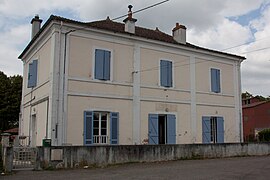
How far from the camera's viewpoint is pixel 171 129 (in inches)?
677

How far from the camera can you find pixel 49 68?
48.4ft

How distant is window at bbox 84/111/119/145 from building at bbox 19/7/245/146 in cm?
4

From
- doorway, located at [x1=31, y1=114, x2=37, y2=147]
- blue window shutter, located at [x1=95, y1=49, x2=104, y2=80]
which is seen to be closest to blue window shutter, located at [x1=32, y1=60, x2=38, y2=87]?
doorway, located at [x1=31, y1=114, x2=37, y2=147]

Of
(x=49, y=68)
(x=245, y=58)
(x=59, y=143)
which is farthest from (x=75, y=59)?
(x=245, y=58)

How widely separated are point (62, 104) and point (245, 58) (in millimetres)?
12629

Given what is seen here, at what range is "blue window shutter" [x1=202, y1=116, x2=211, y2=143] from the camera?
60.7 ft

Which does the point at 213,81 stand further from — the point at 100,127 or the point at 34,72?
the point at 34,72

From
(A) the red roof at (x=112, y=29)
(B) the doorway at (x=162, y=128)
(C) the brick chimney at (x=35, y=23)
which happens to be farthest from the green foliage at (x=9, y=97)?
(B) the doorway at (x=162, y=128)

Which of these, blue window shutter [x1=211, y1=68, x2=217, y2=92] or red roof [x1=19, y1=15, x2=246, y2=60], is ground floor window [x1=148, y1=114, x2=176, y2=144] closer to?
blue window shutter [x1=211, y1=68, x2=217, y2=92]

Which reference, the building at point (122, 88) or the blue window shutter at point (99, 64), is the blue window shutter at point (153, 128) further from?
the blue window shutter at point (99, 64)

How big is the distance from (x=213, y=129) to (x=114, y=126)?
22.6ft

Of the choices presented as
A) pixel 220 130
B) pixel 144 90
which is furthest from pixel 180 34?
pixel 220 130

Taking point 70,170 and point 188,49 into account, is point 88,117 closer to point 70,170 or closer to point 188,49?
point 70,170

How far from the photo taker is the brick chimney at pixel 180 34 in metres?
19.3
